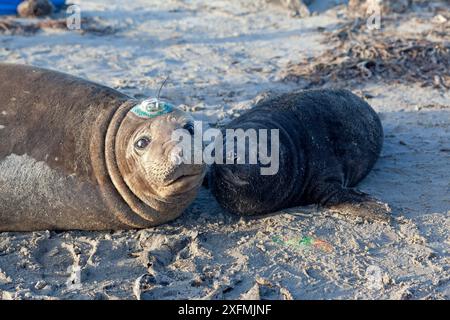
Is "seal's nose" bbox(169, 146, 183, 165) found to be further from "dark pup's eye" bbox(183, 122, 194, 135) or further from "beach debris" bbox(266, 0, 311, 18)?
"beach debris" bbox(266, 0, 311, 18)

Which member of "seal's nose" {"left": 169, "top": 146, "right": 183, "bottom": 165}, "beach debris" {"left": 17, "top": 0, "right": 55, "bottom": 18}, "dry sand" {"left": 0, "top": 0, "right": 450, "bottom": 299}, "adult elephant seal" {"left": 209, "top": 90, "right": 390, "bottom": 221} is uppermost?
"beach debris" {"left": 17, "top": 0, "right": 55, "bottom": 18}

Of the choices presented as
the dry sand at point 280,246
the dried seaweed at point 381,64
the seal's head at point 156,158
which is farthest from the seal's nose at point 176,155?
the dried seaweed at point 381,64

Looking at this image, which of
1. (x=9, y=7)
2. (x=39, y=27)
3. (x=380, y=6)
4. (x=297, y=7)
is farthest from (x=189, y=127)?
(x=9, y=7)

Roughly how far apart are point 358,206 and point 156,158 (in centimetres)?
144

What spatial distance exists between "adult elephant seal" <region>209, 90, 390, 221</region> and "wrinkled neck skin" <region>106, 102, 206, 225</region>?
0.44 m

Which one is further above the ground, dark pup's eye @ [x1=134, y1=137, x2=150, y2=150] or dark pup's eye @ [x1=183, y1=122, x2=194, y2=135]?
dark pup's eye @ [x1=183, y1=122, x2=194, y2=135]

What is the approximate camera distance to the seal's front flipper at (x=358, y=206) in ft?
13.7

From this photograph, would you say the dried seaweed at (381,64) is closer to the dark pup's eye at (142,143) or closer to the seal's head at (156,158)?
the seal's head at (156,158)

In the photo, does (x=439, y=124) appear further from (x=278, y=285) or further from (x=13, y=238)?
(x=13, y=238)

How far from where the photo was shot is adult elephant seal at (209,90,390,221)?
4195 millimetres

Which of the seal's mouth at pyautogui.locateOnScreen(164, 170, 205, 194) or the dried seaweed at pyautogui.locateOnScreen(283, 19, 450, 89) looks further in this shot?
the dried seaweed at pyautogui.locateOnScreen(283, 19, 450, 89)

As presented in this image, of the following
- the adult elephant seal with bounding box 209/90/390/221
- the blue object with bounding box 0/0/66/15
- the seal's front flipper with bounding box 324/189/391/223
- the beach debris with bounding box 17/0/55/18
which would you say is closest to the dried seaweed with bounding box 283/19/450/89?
the adult elephant seal with bounding box 209/90/390/221
